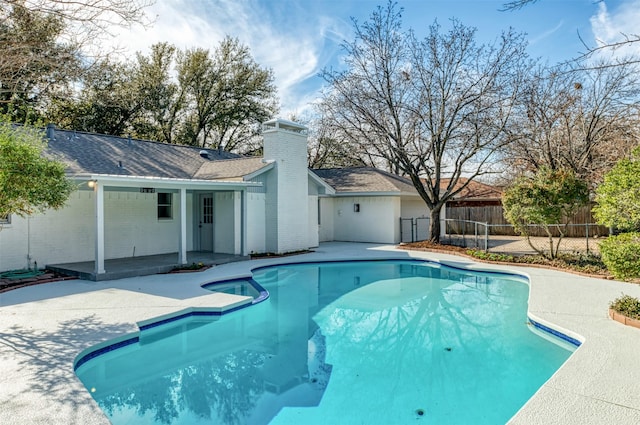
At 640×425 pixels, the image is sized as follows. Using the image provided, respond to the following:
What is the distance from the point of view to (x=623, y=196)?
6.64m

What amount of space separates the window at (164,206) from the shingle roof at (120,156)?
0.86 meters

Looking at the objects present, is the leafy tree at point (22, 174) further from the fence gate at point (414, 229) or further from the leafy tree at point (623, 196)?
the fence gate at point (414, 229)

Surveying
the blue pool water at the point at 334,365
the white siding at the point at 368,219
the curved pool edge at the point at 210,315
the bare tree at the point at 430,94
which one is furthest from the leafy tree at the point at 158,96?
the blue pool water at the point at 334,365

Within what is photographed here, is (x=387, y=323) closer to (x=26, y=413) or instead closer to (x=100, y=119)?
(x=26, y=413)

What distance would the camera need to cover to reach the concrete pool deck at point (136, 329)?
3895 mm

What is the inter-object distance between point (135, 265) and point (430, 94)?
11.9 metres

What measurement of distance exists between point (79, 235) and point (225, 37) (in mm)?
21140

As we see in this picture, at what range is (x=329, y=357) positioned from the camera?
6.26 metres

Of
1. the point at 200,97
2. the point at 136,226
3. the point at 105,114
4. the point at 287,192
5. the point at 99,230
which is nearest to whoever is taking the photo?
the point at 99,230

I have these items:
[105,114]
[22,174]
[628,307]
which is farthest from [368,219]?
[105,114]

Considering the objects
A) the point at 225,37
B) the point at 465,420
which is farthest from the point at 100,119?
the point at 465,420

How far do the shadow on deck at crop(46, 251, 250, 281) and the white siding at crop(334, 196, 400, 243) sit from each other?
6.87 m

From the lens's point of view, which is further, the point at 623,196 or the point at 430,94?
the point at 430,94

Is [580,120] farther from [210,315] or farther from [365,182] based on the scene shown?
[210,315]
